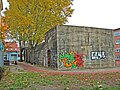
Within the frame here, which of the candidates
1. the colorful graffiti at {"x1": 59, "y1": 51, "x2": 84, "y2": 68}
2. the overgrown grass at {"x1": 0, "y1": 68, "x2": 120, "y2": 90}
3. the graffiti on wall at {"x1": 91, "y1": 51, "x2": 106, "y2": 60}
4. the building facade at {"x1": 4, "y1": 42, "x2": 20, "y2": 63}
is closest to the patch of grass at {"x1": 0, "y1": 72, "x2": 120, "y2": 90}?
the overgrown grass at {"x1": 0, "y1": 68, "x2": 120, "y2": 90}

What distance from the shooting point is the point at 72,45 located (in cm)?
2764

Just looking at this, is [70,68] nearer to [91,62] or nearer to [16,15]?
[91,62]

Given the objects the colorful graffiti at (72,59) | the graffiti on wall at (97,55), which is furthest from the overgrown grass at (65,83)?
the graffiti on wall at (97,55)

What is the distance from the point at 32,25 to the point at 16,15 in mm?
2489

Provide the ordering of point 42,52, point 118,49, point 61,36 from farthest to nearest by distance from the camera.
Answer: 1. point 118,49
2. point 42,52
3. point 61,36

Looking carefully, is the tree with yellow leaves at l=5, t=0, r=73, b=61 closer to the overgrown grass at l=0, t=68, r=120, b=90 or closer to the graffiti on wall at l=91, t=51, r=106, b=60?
the graffiti on wall at l=91, t=51, r=106, b=60

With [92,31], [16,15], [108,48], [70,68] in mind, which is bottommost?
[70,68]

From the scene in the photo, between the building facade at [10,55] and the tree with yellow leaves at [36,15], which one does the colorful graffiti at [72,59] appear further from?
the building facade at [10,55]

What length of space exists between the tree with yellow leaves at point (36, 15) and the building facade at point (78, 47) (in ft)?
5.16

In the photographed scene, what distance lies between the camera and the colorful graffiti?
27047 mm

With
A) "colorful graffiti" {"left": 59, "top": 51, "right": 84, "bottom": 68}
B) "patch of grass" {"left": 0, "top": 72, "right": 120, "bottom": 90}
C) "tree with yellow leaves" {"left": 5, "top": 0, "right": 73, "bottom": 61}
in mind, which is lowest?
"patch of grass" {"left": 0, "top": 72, "right": 120, "bottom": 90}

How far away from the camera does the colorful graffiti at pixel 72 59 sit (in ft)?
88.7

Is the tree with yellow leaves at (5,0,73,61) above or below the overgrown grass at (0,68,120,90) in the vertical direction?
above

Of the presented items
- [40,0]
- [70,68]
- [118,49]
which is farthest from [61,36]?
[118,49]
